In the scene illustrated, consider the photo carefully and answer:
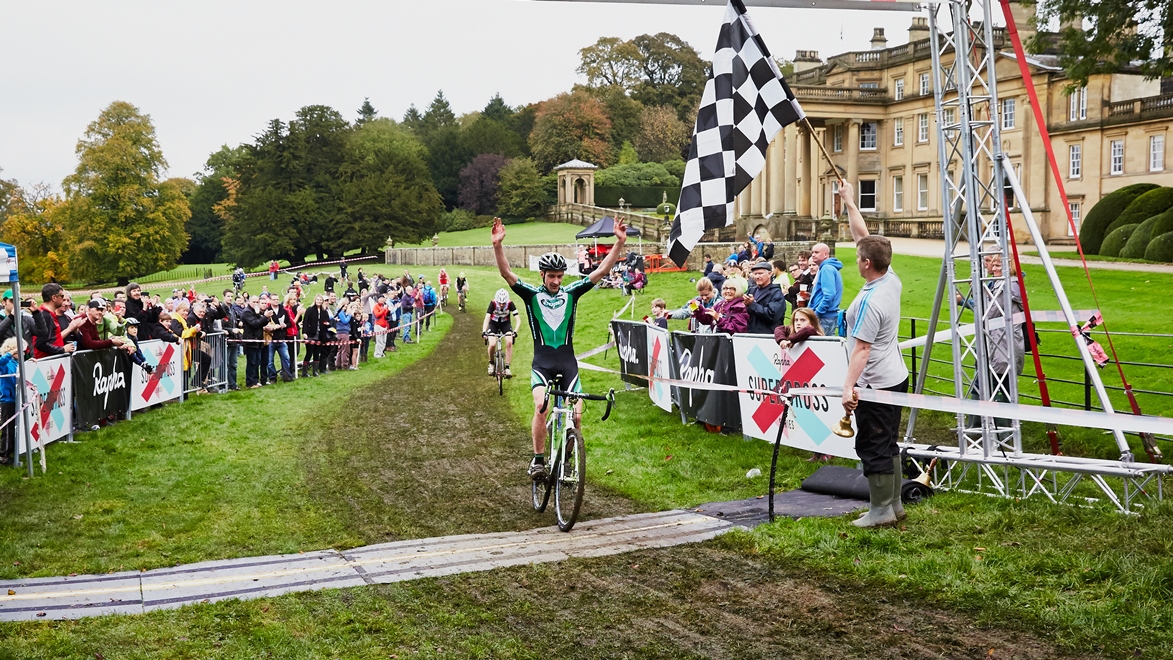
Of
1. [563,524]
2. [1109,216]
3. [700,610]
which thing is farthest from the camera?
[1109,216]

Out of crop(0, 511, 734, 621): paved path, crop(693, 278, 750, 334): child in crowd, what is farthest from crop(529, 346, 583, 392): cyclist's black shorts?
crop(693, 278, 750, 334): child in crowd

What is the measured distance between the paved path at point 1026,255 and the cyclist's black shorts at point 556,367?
41.1ft

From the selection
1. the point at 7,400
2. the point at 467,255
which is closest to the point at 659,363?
the point at 7,400

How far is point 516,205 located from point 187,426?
97862 millimetres

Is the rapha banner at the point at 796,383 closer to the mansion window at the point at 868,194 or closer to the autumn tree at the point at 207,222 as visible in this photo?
the mansion window at the point at 868,194

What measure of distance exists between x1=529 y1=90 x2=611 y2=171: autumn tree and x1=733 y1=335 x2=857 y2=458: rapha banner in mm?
104778

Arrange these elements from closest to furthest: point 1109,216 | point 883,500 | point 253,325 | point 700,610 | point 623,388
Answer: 1. point 700,610
2. point 883,500
3. point 623,388
4. point 253,325
5. point 1109,216

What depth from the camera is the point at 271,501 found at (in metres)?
10.8

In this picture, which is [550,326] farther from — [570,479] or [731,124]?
[731,124]

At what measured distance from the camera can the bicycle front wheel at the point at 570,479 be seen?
8.91 m

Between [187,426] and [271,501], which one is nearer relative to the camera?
[271,501]

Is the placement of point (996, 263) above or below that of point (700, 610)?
above

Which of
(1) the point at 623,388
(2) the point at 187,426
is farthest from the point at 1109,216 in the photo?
(2) the point at 187,426

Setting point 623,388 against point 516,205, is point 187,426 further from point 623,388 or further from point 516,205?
point 516,205
